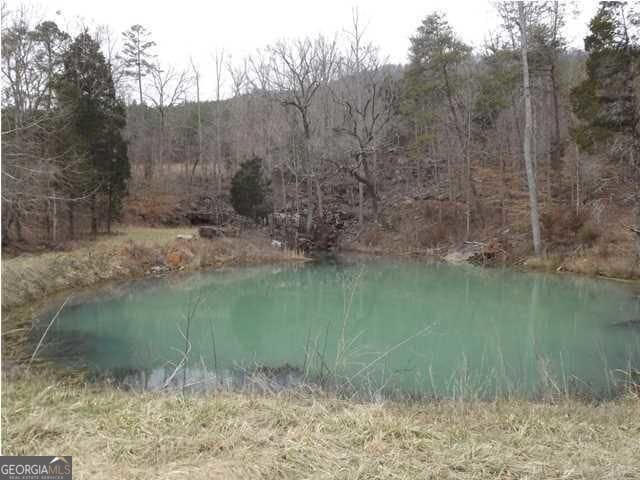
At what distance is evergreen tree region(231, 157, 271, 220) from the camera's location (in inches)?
1058

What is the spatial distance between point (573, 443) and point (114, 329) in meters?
9.49

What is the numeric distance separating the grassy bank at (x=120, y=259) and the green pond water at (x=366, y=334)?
1188 millimetres

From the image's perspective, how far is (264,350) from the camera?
9133 mm

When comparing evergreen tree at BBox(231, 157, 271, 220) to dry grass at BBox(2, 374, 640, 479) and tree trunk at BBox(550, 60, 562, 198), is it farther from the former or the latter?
dry grass at BBox(2, 374, 640, 479)

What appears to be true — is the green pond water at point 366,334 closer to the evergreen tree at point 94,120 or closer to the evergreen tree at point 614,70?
the evergreen tree at point 614,70

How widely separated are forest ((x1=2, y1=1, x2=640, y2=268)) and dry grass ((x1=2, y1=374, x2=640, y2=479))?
883cm

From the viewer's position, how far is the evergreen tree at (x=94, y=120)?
19359 millimetres

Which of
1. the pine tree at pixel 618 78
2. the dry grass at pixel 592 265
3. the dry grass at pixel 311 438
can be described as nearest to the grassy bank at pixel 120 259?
the dry grass at pixel 311 438

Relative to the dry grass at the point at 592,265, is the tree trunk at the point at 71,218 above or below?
above

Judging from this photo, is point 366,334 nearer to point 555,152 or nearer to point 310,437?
point 310,437

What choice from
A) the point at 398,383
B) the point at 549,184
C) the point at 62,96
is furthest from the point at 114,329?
the point at 549,184

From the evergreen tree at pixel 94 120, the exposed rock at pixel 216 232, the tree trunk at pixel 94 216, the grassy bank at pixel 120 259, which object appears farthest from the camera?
the exposed rock at pixel 216 232

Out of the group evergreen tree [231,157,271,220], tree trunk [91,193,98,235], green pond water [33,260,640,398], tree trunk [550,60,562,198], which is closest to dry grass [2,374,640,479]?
green pond water [33,260,640,398]

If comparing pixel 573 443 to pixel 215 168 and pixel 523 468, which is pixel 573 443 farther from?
pixel 215 168
